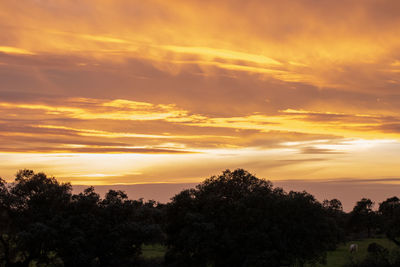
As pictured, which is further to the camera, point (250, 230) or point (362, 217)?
point (362, 217)

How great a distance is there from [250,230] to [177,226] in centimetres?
1055

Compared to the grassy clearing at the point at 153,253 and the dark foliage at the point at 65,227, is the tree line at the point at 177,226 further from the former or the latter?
the grassy clearing at the point at 153,253

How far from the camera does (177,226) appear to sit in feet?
243

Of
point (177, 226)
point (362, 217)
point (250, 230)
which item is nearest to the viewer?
point (250, 230)

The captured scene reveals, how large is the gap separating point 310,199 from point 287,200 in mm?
3436

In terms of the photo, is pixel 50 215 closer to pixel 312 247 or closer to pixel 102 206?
pixel 102 206

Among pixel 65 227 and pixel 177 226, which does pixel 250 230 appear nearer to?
pixel 177 226

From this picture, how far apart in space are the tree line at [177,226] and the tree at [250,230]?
0.43 ft

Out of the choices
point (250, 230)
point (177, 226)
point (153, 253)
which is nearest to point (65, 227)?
point (177, 226)

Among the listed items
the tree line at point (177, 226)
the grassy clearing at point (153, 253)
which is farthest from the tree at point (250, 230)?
the grassy clearing at point (153, 253)

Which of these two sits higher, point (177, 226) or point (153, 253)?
point (177, 226)

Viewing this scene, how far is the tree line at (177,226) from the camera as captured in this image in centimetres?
6906

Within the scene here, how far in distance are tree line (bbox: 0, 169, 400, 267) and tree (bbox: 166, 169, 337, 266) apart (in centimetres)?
13

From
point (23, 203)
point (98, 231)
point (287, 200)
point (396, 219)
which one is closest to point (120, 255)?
point (98, 231)
